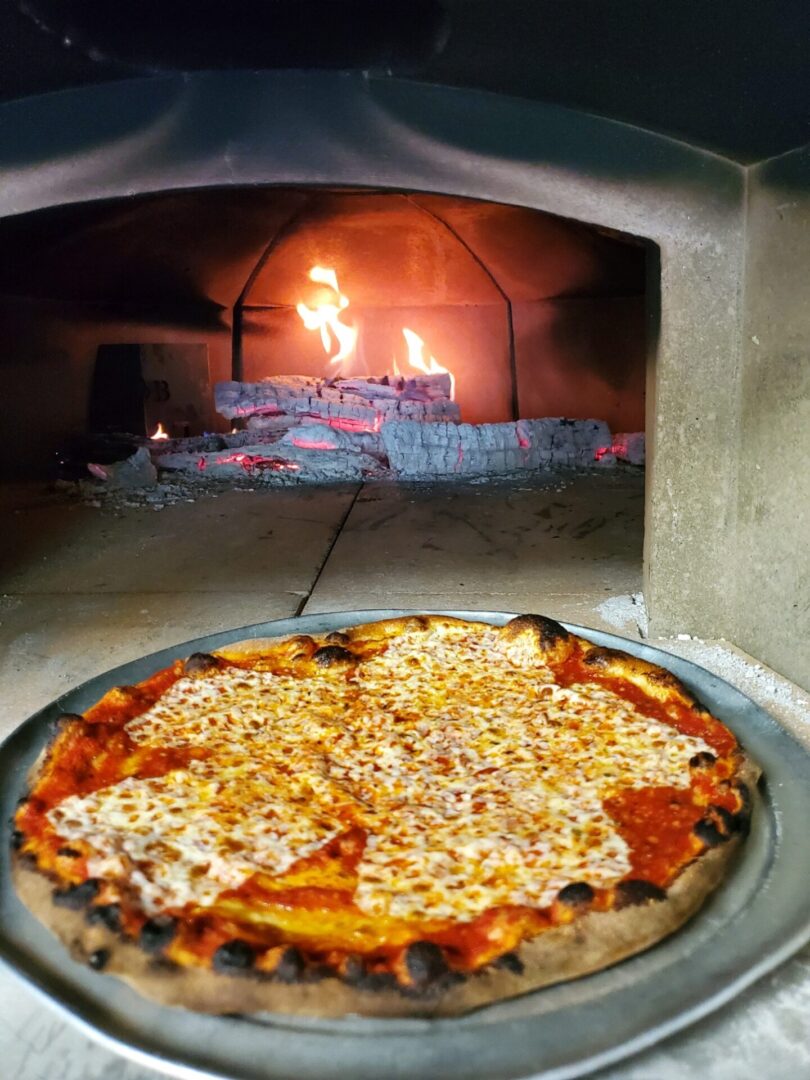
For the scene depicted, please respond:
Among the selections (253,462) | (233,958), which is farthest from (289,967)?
(253,462)

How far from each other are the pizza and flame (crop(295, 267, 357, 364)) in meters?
5.52

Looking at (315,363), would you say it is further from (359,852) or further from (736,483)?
(359,852)

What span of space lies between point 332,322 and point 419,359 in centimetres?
82

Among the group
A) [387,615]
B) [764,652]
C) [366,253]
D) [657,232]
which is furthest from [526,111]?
[366,253]

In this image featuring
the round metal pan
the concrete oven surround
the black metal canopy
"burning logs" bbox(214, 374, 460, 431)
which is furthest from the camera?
"burning logs" bbox(214, 374, 460, 431)

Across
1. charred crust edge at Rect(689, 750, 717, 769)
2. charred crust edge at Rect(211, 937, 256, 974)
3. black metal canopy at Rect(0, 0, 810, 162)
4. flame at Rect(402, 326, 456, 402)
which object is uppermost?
black metal canopy at Rect(0, 0, 810, 162)

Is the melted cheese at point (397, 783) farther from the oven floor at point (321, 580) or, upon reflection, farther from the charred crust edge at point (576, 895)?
the oven floor at point (321, 580)

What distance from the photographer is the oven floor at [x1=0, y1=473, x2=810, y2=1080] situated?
126cm

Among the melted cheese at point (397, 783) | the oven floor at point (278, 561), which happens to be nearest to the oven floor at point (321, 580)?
the oven floor at point (278, 561)

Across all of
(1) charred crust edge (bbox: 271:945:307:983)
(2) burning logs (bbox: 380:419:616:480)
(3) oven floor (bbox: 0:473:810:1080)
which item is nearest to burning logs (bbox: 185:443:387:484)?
(2) burning logs (bbox: 380:419:616:480)

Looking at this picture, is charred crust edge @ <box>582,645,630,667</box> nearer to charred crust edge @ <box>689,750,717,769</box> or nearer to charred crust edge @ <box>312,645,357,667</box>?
charred crust edge @ <box>689,750,717,769</box>

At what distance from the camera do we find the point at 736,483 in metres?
2.80

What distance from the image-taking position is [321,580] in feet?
12.4

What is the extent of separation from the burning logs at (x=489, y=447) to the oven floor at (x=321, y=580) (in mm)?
521
